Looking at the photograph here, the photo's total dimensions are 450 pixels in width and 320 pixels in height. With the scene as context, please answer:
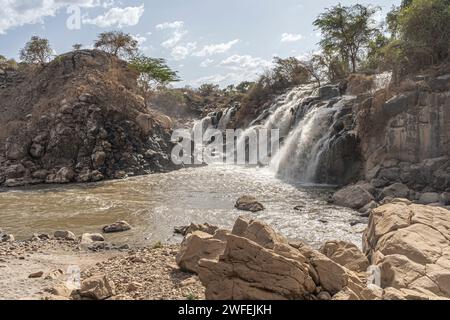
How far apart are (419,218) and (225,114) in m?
26.0

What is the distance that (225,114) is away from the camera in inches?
1296

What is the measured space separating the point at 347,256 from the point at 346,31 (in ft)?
83.4

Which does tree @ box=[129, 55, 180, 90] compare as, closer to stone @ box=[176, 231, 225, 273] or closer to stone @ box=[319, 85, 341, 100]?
stone @ box=[319, 85, 341, 100]

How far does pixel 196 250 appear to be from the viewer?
6996 mm

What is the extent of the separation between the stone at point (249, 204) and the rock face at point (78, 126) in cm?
913

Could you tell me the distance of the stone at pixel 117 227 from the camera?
38.3 feet

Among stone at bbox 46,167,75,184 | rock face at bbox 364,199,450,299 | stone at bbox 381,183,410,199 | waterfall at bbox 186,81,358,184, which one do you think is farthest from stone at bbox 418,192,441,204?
stone at bbox 46,167,75,184

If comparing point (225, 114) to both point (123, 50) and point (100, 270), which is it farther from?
point (100, 270)

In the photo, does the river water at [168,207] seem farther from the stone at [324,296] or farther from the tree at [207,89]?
the tree at [207,89]

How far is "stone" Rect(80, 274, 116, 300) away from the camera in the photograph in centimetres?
552

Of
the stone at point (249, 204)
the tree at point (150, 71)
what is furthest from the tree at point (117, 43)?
the stone at point (249, 204)

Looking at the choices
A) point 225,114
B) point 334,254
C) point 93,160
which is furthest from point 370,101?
point 225,114

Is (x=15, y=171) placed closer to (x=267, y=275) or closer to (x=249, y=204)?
(x=249, y=204)

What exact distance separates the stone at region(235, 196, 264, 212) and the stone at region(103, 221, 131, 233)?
391 centimetres
